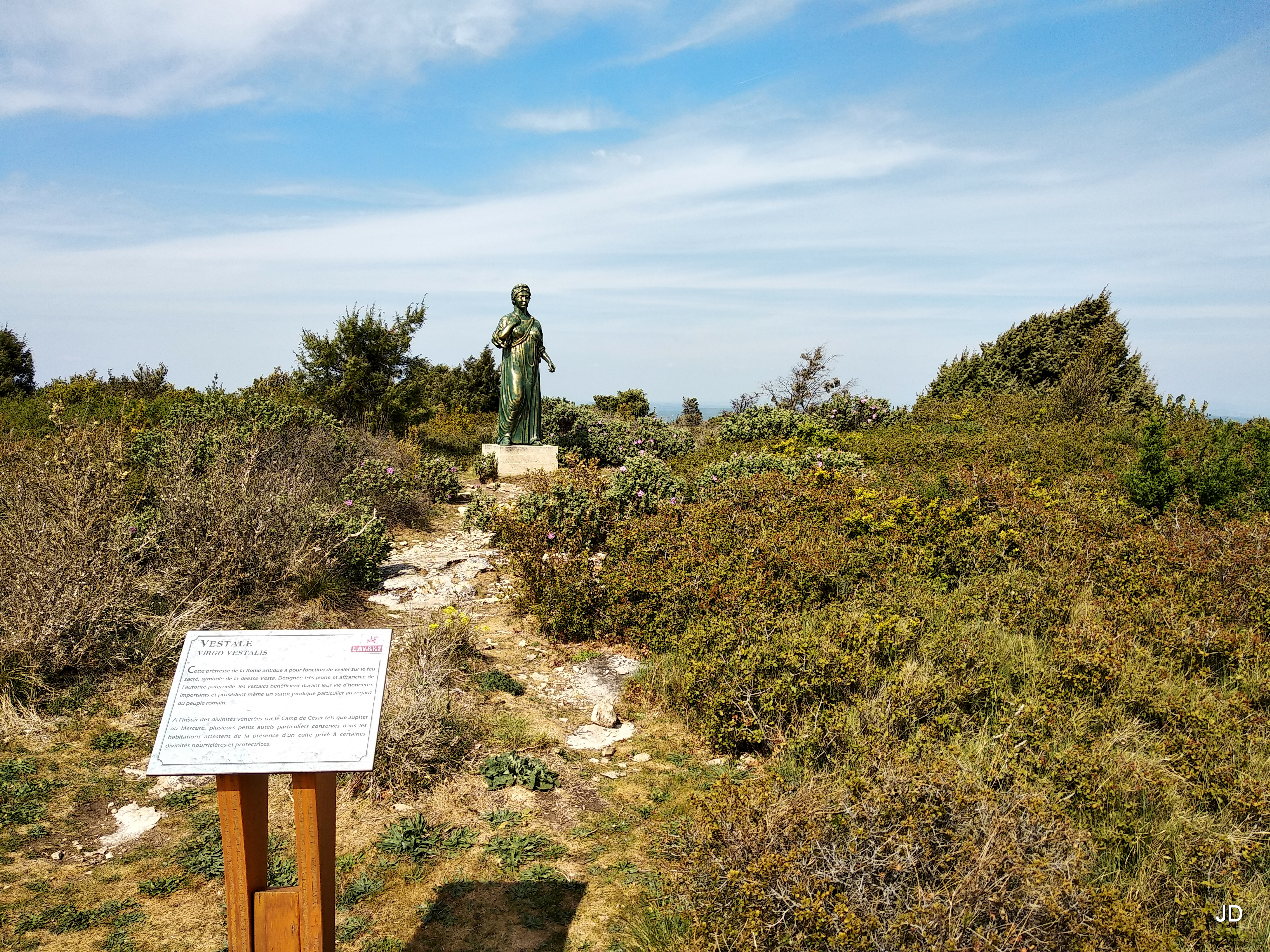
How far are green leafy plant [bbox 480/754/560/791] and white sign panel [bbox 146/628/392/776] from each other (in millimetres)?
1852

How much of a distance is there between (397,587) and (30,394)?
1810 cm

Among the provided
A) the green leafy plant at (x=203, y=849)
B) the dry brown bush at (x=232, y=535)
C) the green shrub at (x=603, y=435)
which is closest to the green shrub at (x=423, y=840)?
the green leafy plant at (x=203, y=849)

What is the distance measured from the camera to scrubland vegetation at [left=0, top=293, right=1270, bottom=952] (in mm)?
2709

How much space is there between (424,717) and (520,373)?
30.8 feet

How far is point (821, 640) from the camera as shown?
4.50 m

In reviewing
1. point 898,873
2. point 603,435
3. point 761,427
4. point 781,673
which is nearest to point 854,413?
point 761,427

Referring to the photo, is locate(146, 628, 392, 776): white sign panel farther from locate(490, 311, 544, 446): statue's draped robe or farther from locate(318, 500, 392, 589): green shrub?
locate(490, 311, 544, 446): statue's draped robe

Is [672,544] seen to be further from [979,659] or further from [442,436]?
[442,436]

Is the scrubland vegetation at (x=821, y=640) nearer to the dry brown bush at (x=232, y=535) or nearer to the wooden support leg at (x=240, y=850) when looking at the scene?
the dry brown bush at (x=232, y=535)

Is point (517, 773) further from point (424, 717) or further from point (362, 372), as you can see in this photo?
point (362, 372)

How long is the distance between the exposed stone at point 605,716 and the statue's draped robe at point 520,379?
8.51m

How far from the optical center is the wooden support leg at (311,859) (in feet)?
7.88

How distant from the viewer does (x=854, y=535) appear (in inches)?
268

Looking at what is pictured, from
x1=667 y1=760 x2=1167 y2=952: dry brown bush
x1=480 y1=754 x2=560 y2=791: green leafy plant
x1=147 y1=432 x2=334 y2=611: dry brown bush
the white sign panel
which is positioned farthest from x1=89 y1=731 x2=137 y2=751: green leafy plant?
x1=667 y1=760 x2=1167 y2=952: dry brown bush
